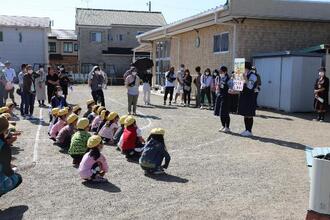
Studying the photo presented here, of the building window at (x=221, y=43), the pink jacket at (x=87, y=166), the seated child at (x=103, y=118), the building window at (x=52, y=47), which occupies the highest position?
the building window at (x=52, y=47)

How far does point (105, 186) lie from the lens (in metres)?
6.47

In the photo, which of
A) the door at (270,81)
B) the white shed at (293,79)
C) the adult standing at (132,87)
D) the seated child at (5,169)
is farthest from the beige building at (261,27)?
the seated child at (5,169)

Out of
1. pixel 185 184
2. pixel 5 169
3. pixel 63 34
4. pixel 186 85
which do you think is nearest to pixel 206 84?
pixel 186 85

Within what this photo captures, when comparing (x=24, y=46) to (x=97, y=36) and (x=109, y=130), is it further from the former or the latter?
(x=109, y=130)

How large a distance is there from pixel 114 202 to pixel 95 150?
44.5 inches

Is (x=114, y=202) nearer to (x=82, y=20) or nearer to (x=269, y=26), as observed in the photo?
(x=269, y=26)

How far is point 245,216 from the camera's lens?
17.3 ft

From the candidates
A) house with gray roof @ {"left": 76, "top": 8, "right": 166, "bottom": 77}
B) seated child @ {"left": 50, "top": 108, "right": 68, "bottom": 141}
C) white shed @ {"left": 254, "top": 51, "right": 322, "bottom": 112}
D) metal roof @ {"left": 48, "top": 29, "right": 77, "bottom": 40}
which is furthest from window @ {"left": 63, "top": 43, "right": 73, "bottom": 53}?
seated child @ {"left": 50, "top": 108, "right": 68, "bottom": 141}

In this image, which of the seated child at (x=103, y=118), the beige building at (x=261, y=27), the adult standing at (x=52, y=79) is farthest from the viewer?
the beige building at (x=261, y=27)

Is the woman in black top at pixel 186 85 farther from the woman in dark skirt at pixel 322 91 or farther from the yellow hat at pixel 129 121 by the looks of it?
the yellow hat at pixel 129 121

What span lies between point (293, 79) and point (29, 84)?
30.4 ft

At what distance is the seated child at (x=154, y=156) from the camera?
278 inches

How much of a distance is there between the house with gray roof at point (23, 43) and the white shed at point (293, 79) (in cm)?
3369

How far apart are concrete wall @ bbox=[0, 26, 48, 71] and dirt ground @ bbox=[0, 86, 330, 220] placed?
37089 mm
